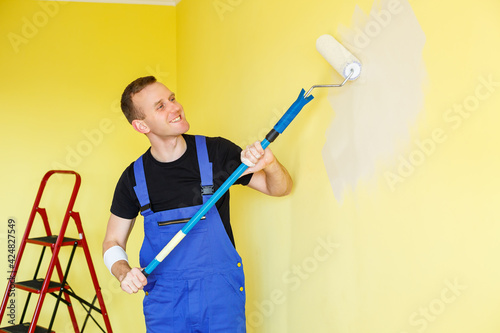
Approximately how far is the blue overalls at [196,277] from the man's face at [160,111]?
0.36 ft

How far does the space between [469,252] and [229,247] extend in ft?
2.87

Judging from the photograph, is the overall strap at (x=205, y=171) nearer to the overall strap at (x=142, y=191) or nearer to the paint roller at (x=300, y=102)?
the paint roller at (x=300, y=102)

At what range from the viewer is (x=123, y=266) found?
6.09ft

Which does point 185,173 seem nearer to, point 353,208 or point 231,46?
point 353,208

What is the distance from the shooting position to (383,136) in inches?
57.4

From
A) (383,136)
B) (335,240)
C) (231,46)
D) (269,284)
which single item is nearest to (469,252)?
(383,136)

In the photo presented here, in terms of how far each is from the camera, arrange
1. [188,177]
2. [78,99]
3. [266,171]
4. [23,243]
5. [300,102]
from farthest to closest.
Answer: [78,99], [23,243], [188,177], [266,171], [300,102]

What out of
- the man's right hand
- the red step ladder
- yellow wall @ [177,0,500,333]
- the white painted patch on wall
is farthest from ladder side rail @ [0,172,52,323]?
the white painted patch on wall

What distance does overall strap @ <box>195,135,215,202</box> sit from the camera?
71.6 inches

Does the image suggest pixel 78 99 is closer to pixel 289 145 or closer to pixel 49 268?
pixel 49 268

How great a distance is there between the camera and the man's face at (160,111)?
1.86m

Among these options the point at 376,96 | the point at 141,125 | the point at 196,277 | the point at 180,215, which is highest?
the point at 141,125

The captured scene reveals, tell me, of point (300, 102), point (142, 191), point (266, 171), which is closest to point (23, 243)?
point (142, 191)

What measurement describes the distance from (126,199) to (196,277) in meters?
0.42
